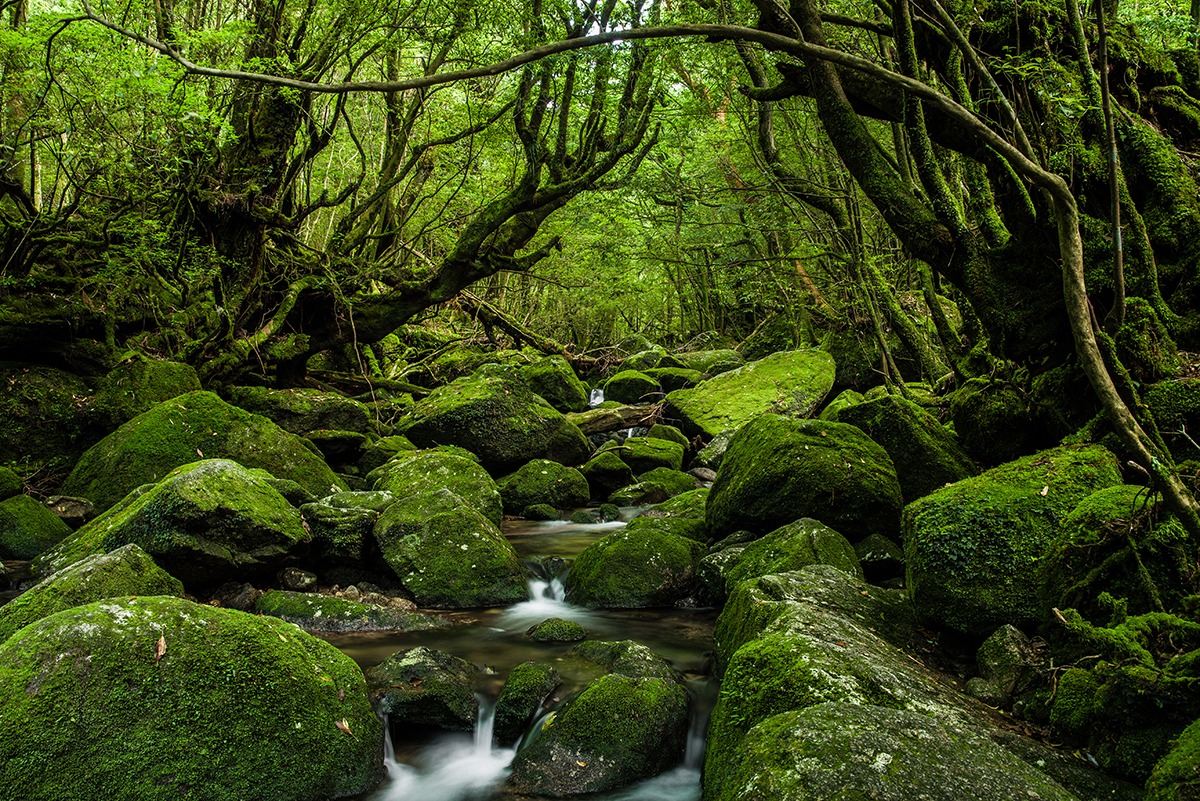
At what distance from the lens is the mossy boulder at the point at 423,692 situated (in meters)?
4.61

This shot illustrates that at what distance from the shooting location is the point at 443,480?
29.2 ft

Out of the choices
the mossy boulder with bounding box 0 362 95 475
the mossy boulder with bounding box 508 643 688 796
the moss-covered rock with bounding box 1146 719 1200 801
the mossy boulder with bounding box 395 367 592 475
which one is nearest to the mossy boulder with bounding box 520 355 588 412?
the mossy boulder with bounding box 395 367 592 475

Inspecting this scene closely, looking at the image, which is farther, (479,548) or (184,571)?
(479,548)

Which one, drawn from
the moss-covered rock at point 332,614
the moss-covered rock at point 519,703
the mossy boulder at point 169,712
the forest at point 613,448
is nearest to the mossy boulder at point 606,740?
the forest at point 613,448

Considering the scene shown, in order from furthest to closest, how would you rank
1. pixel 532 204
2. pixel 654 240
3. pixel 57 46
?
pixel 654 240
pixel 532 204
pixel 57 46

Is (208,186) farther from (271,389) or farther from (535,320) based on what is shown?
(535,320)

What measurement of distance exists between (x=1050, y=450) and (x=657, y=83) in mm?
8866

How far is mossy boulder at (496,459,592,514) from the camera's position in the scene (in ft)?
36.3

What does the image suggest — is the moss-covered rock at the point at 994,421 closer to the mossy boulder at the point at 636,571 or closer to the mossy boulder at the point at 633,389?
the mossy boulder at the point at 636,571

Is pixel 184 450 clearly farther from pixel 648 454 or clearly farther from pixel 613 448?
pixel 648 454

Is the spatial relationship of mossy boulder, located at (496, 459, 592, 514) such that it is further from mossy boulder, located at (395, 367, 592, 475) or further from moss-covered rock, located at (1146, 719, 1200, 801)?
moss-covered rock, located at (1146, 719, 1200, 801)

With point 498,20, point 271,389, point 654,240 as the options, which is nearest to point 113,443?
point 271,389

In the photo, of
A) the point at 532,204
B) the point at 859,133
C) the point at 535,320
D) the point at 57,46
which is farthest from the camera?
the point at 535,320

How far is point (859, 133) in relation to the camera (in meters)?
6.32
